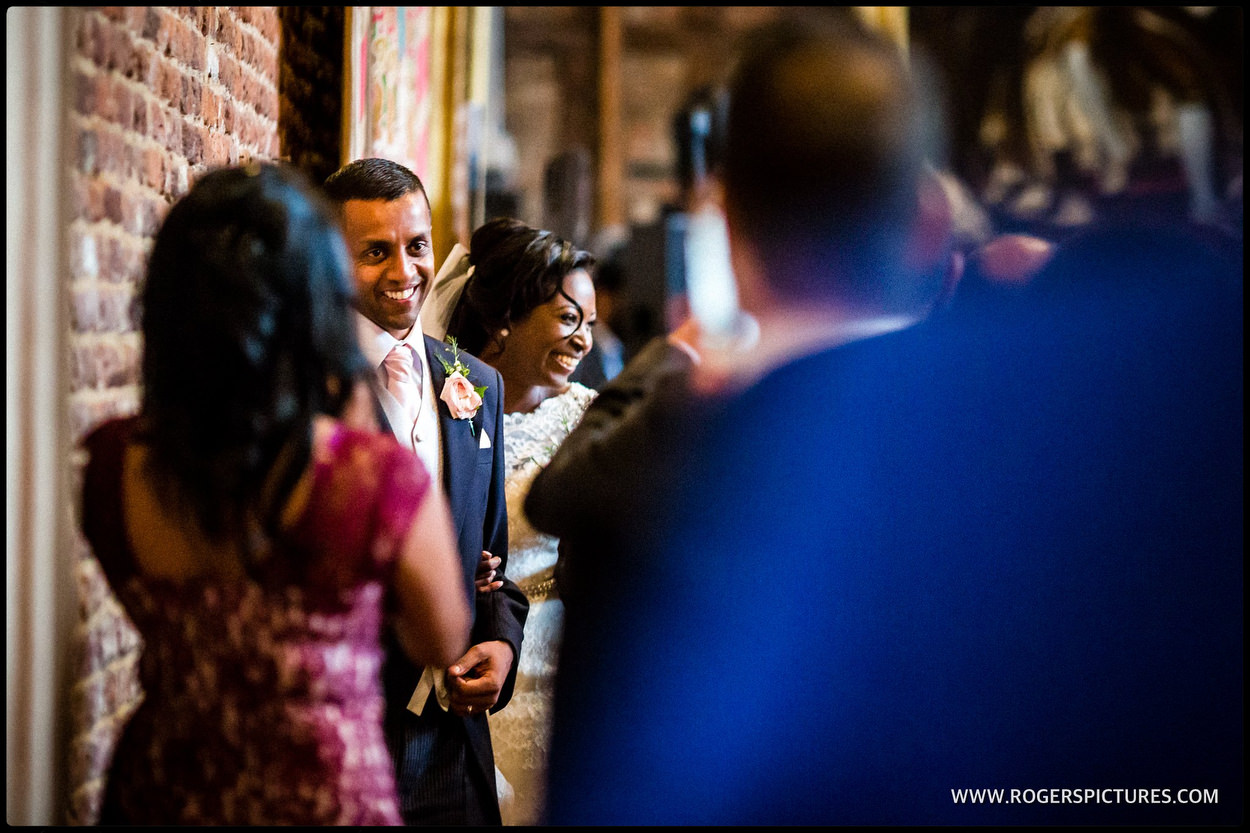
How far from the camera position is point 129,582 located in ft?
4.30

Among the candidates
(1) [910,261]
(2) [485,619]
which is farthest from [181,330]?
(2) [485,619]

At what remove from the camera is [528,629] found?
260cm

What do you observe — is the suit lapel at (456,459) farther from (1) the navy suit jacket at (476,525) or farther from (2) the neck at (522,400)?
(2) the neck at (522,400)

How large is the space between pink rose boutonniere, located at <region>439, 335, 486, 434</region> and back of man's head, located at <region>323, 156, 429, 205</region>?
36 centimetres

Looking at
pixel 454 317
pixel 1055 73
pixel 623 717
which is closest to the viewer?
pixel 623 717

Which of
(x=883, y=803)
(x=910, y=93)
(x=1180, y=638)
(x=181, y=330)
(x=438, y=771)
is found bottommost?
(x=438, y=771)

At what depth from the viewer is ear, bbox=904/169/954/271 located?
125 cm

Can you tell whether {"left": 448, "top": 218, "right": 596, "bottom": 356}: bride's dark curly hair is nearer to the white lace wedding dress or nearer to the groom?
the white lace wedding dress

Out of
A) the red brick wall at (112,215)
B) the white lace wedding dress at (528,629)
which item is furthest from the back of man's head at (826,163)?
the white lace wedding dress at (528,629)

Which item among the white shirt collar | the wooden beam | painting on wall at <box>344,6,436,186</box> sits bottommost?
the white shirt collar

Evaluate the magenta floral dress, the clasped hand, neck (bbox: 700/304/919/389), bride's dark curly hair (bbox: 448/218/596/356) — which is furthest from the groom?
neck (bbox: 700/304/919/389)

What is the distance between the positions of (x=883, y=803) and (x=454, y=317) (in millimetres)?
1814

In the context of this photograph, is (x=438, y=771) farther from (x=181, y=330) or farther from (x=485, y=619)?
(x=181, y=330)

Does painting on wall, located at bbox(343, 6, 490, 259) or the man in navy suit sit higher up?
painting on wall, located at bbox(343, 6, 490, 259)
